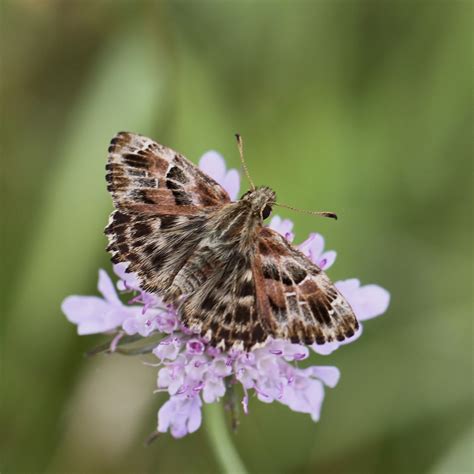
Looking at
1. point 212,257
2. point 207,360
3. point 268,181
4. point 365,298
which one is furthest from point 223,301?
point 268,181

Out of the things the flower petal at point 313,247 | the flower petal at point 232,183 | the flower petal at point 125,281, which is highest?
the flower petal at point 232,183

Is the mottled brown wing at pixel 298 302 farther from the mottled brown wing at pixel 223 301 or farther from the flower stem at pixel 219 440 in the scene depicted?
the flower stem at pixel 219 440

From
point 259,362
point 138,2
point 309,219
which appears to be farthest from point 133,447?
point 138,2

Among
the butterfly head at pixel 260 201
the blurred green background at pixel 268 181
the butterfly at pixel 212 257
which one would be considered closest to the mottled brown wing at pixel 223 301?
the butterfly at pixel 212 257

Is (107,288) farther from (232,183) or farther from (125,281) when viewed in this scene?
(232,183)

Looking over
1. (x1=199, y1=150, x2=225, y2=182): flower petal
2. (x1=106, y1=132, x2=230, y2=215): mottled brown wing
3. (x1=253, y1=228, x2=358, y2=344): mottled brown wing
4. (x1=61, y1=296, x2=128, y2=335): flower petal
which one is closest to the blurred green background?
(x1=61, y1=296, x2=128, y2=335): flower petal

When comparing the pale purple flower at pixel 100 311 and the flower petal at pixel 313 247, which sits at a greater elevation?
the flower petal at pixel 313 247

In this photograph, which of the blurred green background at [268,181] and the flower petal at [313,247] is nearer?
the flower petal at [313,247]
